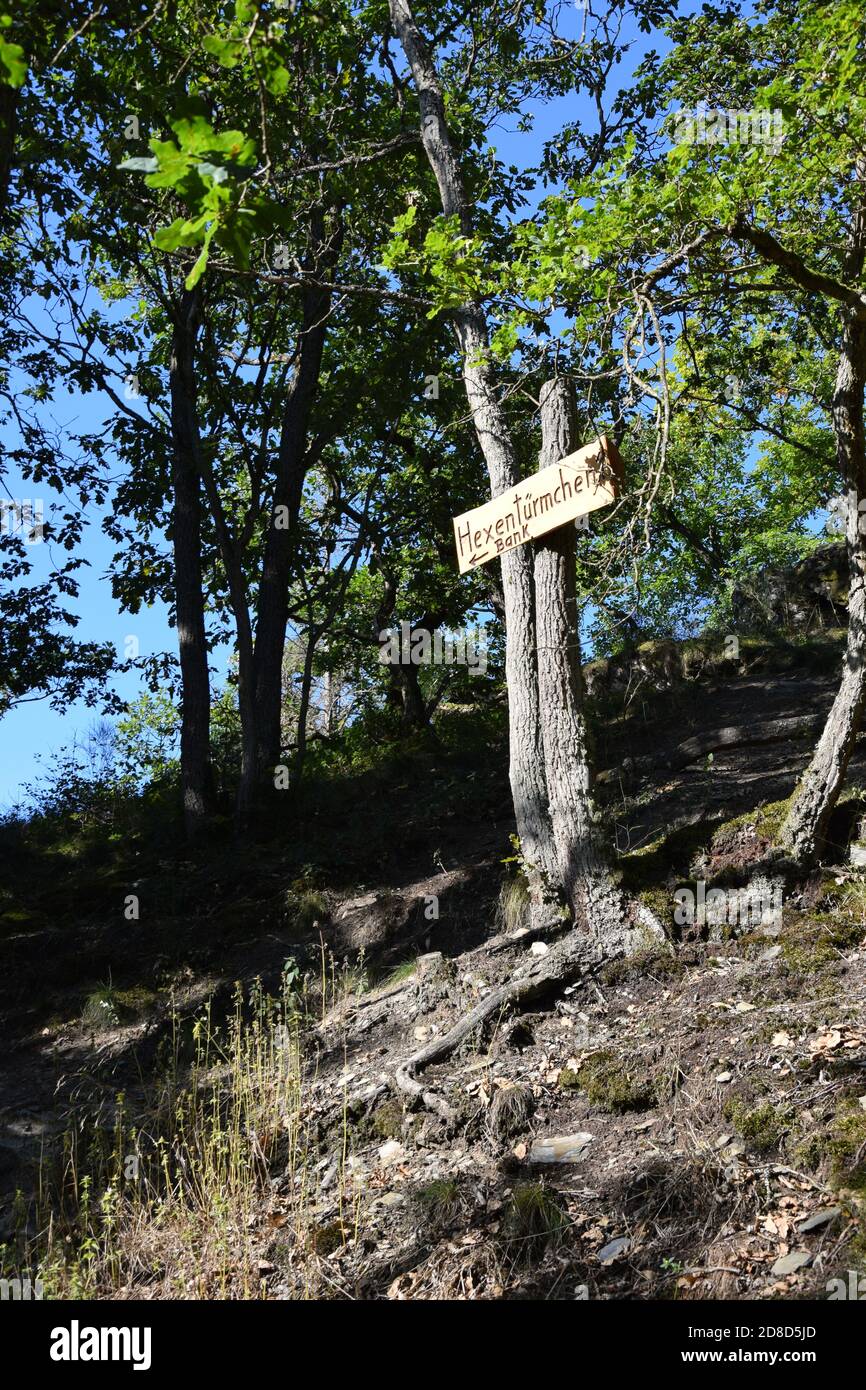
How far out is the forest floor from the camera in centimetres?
375

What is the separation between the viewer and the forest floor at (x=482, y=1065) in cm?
375

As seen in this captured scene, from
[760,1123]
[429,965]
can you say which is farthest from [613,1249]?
[429,965]

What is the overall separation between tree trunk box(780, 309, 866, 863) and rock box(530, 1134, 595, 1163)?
7.02ft

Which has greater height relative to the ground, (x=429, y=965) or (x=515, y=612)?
(x=515, y=612)

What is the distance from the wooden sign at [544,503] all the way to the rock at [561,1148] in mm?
3004

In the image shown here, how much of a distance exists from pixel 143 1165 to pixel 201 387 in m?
9.23

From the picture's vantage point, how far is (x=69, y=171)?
9406 millimetres

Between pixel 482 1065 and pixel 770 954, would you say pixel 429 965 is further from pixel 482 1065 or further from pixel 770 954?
pixel 770 954

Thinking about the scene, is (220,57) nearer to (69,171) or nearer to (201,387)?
(69,171)

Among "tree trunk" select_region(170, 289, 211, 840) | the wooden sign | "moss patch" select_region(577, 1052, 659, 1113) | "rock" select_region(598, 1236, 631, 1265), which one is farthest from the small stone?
"tree trunk" select_region(170, 289, 211, 840)

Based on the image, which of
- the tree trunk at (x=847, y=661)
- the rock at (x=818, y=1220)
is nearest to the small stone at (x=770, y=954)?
the tree trunk at (x=847, y=661)

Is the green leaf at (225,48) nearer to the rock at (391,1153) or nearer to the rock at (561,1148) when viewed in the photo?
the rock at (561,1148)
